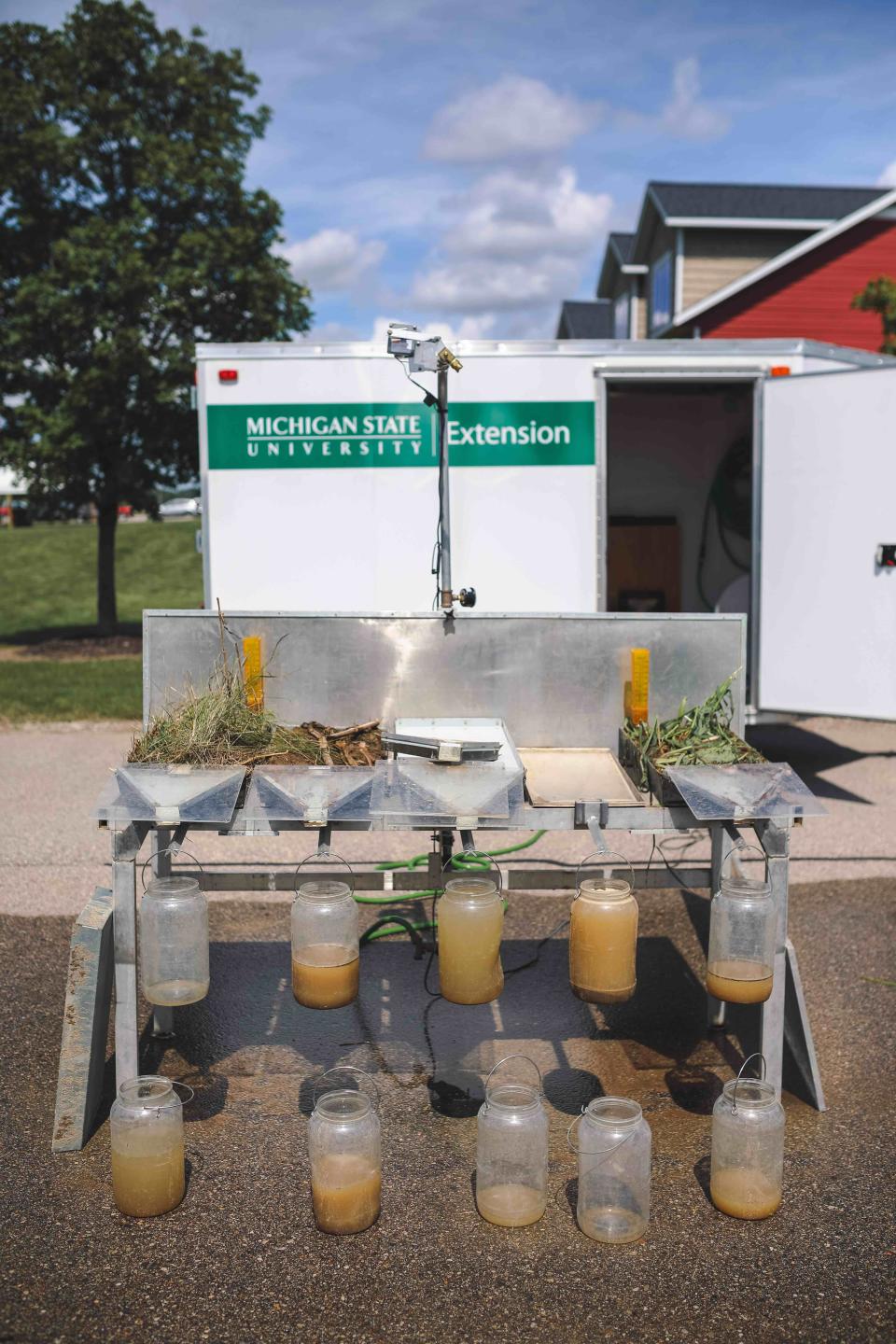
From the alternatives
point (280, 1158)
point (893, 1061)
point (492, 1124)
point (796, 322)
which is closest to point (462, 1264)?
point (492, 1124)

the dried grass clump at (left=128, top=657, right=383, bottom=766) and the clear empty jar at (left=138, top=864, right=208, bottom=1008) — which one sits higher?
the dried grass clump at (left=128, top=657, right=383, bottom=766)

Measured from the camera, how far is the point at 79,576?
25625mm

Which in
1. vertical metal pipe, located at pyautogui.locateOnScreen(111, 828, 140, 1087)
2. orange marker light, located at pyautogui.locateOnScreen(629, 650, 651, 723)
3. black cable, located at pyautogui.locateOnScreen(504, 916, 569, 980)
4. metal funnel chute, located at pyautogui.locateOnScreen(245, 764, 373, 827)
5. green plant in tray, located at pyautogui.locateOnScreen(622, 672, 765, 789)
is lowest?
black cable, located at pyautogui.locateOnScreen(504, 916, 569, 980)

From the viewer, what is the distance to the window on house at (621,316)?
28.5 metres

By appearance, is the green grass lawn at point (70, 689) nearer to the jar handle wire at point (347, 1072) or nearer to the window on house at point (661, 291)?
the jar handle wire at point (347, 1072)

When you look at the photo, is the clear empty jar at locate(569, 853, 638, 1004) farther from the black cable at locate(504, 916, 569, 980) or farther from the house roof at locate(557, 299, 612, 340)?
the house roof at locate(557, 299, 612, 340)

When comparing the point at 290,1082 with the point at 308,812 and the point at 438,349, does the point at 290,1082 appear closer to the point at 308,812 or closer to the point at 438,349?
the point at 308,812

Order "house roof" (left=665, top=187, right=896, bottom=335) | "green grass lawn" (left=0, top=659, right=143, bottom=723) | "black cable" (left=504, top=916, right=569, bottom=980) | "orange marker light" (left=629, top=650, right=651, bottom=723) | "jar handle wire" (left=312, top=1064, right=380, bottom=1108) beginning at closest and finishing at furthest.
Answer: "jar handle wire" (left=312, top=1064, right=380, bottom=1108), "orange marker light" (left=629, top=650, right=651, bottom=723), "black cable" (left=504, top=916, right=569, bottom=980), "green grass lawn" (left=0, top=659, right=143, bottom=723), "house roof" (left=665, top=187, right=896, bottom=335)

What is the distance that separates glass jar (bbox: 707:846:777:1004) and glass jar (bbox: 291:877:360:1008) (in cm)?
118

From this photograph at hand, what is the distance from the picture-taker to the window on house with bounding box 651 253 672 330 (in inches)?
935

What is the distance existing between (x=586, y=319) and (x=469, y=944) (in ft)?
104

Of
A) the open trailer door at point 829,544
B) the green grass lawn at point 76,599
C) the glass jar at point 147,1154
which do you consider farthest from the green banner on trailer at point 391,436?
the glass jar at point 147,1154

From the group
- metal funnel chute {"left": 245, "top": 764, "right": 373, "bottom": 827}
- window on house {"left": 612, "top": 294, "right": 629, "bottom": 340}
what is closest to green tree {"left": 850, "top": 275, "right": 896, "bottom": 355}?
window on house {"left": 612, "top": 294, "right": 629, "bottom": 340}

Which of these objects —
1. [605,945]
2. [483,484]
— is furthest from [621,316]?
[605,945]
